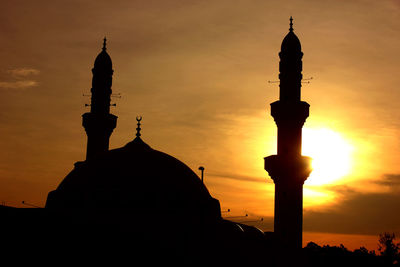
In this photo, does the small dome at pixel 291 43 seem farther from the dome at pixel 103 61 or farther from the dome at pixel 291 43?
the dome at pixel 103 61

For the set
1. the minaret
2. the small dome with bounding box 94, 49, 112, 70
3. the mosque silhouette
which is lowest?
the mosque silhouette

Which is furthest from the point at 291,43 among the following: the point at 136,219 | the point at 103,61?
the point at 136,219

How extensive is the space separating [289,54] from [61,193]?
14.7 m

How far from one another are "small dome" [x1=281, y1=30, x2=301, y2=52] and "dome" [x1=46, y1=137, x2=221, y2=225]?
10755 millimetres

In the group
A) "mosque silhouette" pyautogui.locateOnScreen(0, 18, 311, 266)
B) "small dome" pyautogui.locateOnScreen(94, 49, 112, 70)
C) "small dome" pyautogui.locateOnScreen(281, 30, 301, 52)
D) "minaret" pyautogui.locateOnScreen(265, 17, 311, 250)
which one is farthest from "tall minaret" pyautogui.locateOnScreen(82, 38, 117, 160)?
"small dome" pyautogui.locateOnScreen(281, 30, 301, 52)

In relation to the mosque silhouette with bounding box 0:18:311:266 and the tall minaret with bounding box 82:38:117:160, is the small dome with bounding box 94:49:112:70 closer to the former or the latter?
the tall minaret with bounding box 82:38:117:160

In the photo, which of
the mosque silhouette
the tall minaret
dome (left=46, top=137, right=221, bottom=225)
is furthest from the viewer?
the tall minaret

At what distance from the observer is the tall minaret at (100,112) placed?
105 ft

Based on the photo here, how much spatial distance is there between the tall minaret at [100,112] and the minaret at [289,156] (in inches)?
358

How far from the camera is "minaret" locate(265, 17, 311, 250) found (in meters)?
29.3

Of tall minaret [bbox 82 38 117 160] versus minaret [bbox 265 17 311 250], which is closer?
minaret [bbox 265 17 311 250]

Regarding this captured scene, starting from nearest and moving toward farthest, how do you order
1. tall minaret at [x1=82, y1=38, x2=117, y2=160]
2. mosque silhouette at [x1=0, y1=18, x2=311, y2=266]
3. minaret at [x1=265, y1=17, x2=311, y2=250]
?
1. mosque silhouette at [x1=0, y1=18, x2=311, y2=266]
2. minaret at [x1=265, y1=17, x2=311, y2=250]
3. tall minaret at [x1=82, y1=38, x2=117, y2=160]

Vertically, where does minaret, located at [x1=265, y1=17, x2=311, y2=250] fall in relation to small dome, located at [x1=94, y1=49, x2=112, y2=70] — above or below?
below

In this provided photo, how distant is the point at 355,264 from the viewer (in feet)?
130
